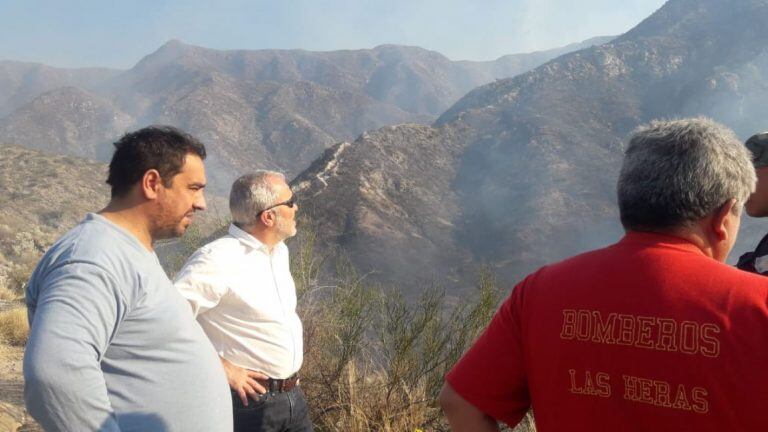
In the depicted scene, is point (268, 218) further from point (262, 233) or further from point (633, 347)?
point (633, 347)

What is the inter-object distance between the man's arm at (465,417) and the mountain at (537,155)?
13.5 metres

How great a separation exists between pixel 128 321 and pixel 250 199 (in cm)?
129

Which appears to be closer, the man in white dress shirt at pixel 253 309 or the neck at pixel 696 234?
the neck at pixel 696 234

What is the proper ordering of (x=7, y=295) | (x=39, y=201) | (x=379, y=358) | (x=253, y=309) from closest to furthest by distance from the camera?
(x=253, y=309), (x=379, y=358), (x=7, y=295), (x=39, y=201)

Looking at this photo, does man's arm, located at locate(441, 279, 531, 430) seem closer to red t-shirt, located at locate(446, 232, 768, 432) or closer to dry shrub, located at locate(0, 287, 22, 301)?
red t-shirt, located at locate(446, 232, 768, 432)

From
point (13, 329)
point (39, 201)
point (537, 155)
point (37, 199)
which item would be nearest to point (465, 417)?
point (13, 329)

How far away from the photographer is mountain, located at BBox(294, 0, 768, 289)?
18.0 metres

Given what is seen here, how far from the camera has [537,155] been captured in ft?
75.4

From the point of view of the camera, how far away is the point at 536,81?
29.8m

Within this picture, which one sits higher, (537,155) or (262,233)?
(262,233)

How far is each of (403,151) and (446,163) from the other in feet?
Answer: 6.28

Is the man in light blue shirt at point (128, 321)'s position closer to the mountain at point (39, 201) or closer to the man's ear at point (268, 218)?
the man's ear at point (268, 218)

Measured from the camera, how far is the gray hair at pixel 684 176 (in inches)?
51.6

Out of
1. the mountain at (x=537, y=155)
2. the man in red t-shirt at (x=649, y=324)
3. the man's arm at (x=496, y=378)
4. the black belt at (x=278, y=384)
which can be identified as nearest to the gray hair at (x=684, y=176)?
the man in red t-shirt at (x=649, y=324)
